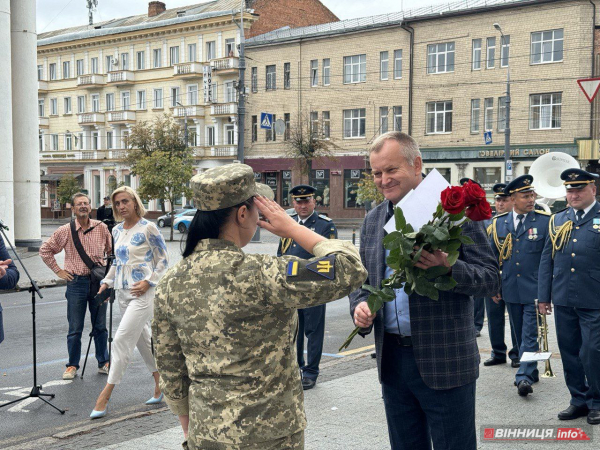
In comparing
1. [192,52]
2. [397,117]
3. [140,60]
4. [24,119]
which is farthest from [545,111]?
[140,60]

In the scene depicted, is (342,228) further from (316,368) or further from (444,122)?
(316,368)

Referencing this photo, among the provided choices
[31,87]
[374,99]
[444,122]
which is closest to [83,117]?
[374,99]

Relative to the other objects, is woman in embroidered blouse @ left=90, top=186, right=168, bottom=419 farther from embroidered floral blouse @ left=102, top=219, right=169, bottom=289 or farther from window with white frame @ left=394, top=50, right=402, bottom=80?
window with white frame @ left=394, top=50, right=402, bottom=80

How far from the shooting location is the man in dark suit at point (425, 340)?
11.1ft

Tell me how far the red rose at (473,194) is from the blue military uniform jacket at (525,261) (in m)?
4.48

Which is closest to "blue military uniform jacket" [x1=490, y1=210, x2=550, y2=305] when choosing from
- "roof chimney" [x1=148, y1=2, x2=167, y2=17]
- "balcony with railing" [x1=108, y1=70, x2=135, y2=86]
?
"balcony with railing" [x1=108, y1=70, x2=135, y2=86]

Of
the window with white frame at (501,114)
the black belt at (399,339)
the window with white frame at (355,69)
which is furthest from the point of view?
the window with white frame at (355,69)

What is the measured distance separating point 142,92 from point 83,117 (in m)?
6.62

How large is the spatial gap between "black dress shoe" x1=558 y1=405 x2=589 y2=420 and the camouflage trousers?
3705 mm

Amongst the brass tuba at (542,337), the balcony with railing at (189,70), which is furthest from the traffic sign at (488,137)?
the brass tuba at (542,337)

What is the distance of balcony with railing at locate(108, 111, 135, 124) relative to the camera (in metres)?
58.2

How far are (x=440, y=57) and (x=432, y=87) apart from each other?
183 cm

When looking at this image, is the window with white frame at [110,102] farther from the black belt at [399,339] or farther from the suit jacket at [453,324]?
the suit jacket at [453,324]

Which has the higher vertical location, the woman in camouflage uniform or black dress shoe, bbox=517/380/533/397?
the woman in camouflage uniform
